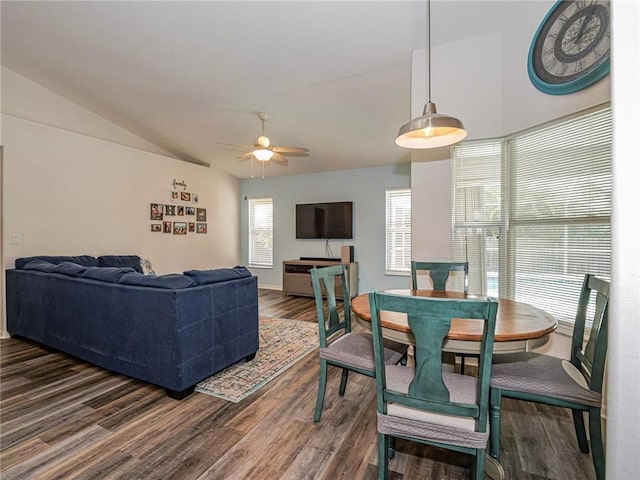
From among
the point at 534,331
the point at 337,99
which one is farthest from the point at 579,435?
the point at 337,99

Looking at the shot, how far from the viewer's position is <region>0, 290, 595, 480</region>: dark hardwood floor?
63.1 inches

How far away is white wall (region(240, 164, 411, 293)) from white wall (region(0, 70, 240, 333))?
160 cm

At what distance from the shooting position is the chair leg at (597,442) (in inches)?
54.7

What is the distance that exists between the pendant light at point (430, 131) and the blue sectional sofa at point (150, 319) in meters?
1.85

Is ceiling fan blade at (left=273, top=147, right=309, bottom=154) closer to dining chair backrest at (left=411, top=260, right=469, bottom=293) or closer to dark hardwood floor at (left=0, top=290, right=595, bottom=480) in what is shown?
dining chair backrest at (left=411, top=260, right=469, bottom=293)

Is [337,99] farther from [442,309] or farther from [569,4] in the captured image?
[442,309]

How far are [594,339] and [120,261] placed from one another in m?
5.32

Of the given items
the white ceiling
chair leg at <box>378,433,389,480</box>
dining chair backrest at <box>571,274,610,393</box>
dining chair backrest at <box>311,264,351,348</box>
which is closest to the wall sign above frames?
the white ceiling

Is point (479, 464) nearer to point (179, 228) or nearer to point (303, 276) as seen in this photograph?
point (303, 276)

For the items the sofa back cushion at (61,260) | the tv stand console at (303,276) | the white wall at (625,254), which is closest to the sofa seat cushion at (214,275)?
the white wall at (625,254)

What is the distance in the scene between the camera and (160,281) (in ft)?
7.70

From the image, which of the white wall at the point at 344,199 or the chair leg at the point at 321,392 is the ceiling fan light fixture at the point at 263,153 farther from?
the chair leg at the point at 321,392

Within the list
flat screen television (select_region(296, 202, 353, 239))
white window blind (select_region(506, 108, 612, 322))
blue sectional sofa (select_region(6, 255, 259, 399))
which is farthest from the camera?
flat screen television (select_region(296, 202, 353, 239))

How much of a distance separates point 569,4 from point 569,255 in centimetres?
184
